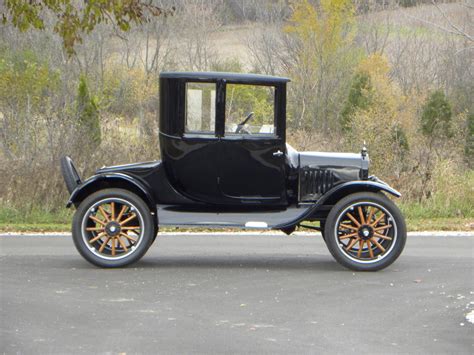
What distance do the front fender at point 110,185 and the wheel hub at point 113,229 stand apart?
1.42 ft

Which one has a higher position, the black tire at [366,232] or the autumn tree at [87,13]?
the autumn tree at [87,13]

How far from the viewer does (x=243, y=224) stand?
10.9m

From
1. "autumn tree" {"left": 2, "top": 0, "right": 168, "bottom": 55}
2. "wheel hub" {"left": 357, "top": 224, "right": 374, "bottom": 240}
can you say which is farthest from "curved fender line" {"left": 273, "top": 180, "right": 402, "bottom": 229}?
"autumn tree" {"left": 2, "top": 0, "right": 168, "bottom": 55}

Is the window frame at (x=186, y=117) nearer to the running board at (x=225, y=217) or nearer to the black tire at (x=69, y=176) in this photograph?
the running board at (x=225, y=217)

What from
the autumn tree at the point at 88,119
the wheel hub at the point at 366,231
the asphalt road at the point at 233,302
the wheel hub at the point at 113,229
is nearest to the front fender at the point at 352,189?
the wheel hub at the point at 366,231

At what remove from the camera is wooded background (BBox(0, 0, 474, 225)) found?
56.2 feet

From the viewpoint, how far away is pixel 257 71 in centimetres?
5019

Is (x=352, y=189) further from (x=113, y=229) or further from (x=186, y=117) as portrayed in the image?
(x=113, y=229)

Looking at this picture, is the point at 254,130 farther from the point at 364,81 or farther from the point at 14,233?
the point at 364,81

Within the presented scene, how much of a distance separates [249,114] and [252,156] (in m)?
0.44

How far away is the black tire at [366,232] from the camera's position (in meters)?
10.7

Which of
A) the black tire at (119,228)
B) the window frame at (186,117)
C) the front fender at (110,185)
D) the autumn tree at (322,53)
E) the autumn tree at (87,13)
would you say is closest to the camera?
the black tire at (119,228)

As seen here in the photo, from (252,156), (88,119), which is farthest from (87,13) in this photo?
(88,119)

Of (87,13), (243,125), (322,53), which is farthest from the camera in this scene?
(322,53)
